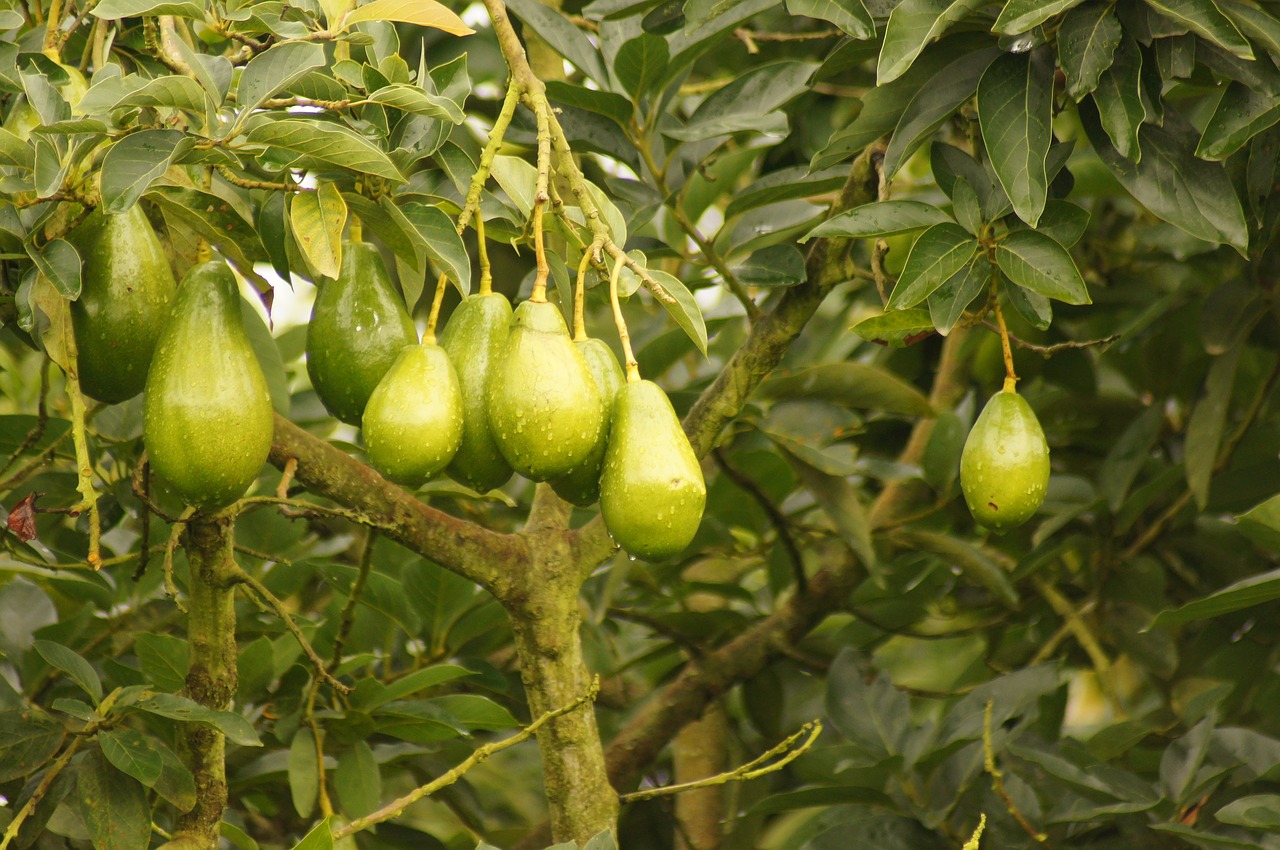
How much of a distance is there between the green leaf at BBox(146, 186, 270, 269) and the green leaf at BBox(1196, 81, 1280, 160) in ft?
2.81

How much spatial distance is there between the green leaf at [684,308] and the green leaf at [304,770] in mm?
689

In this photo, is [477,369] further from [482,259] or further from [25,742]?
[25,742]

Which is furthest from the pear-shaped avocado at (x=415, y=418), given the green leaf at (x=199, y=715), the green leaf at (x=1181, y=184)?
the green leaf at (x=1181, y=184)

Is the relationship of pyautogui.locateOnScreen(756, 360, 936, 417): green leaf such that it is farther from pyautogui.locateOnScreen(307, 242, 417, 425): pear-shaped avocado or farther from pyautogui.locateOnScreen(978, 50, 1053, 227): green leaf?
pyautogui.locateOnScreen(307, 242, 417, 425): pear-shaped avocado

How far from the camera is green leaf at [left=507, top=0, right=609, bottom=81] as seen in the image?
1399mm

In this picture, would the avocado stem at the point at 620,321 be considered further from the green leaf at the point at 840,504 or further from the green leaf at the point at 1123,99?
the green leaf at the point at 840,504

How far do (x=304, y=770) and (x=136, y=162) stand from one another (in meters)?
0.76

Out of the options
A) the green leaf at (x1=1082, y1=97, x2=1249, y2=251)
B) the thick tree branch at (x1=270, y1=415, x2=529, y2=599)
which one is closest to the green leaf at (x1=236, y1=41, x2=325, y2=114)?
the thick tree branch at (x1=270, y1=415, x2=529, y2=599)

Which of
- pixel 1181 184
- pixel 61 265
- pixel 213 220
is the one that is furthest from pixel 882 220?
pixel 61 265

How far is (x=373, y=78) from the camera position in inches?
39.1

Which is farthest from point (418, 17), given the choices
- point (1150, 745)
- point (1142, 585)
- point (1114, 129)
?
point (1150, 745)

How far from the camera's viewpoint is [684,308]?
0.99 m

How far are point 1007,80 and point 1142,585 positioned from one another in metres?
1.10

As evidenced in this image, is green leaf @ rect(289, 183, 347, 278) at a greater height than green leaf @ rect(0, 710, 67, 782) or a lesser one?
greater
